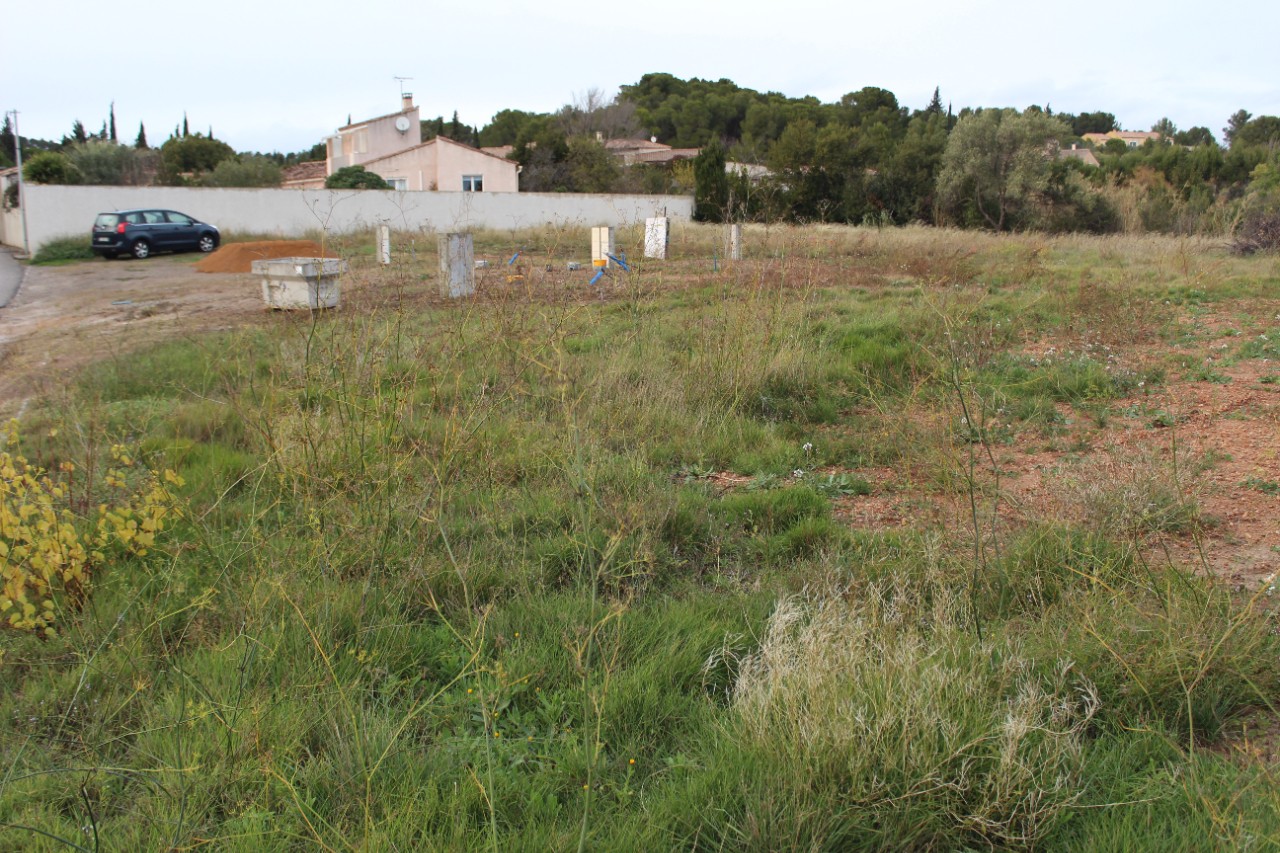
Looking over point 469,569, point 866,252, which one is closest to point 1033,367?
point 469,569

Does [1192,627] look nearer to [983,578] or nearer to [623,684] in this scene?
[983,578]

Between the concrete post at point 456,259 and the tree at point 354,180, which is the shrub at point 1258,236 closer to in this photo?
the concrete post at point 456,259

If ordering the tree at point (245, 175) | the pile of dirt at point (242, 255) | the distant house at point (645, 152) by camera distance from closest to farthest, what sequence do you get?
the pile of dirt at point (242, 255) → the tree at point (245, 175) → the distant house at point (645, 152)

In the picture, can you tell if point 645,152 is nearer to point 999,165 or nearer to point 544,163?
point 544,163

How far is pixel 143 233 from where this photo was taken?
23.6 metres

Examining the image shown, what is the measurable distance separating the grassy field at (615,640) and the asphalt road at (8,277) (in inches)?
545

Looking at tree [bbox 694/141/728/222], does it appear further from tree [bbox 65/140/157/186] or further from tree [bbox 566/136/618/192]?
tree [bbox 65/140/157/186]

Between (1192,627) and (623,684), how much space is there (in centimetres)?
189

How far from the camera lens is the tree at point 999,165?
99.2 ft

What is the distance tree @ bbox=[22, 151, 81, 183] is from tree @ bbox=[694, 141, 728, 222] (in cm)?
2586

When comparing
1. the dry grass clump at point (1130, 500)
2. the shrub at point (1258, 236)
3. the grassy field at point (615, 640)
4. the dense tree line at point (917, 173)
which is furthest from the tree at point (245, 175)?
the dry grass clump at point (1130, 500)

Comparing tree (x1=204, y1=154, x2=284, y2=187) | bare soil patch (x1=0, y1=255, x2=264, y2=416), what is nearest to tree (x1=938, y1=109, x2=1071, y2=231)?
bare soil patch (x1=0, y1=255, x2=264, y2=416)

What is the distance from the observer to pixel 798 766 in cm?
239

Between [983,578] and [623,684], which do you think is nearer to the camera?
[623,684]
